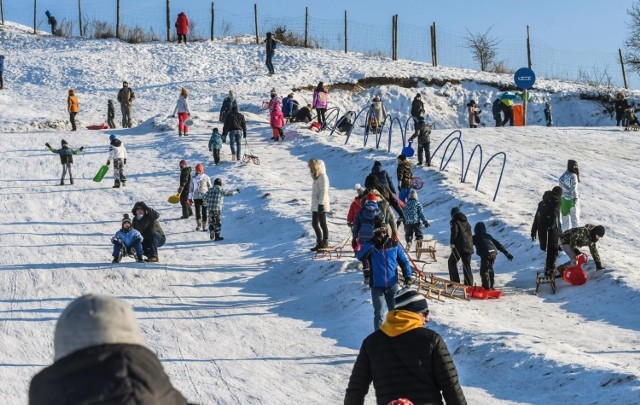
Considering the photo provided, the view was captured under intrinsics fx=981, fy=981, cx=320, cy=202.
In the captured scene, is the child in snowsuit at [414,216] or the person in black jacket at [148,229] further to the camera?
the child in snowsuit at [414,216]

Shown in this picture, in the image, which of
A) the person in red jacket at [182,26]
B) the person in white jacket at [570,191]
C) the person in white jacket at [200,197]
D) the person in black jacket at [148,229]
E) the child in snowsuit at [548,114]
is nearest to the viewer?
the person in black jacket at [148,229]

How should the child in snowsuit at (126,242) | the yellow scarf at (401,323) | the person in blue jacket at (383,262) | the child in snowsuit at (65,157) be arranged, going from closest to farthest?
1. the yellow scarf at (401,323)
2. the person in blue jacket at (383,262)
3. the child in snowsuit at (126,242)
4. the child in snowsuit at (65,157)

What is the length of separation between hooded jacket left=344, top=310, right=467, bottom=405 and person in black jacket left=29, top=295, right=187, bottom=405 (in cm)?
244

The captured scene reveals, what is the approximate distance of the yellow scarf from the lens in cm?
511

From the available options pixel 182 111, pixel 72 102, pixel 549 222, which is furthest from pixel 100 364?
pixel 72 102

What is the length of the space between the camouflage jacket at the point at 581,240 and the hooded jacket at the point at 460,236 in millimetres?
1705

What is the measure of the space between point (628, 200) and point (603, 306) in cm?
832

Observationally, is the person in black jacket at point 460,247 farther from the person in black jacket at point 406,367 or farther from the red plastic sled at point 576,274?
the person in black jacket at point 406,367

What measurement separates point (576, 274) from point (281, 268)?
4757mm

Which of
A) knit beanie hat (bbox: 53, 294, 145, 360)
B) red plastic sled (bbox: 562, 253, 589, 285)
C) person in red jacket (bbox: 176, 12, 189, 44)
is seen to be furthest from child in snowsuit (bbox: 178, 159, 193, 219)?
person in red jacket (bbox: 176, 12, 189, 44)

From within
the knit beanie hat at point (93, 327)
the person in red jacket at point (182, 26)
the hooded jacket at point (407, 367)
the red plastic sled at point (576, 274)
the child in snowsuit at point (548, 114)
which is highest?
the person in red jacket at point (182, 26)

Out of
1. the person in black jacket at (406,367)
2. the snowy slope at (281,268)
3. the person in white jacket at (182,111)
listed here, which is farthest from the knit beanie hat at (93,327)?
the person in white jacket at (182,111)

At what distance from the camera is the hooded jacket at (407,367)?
4.98 metres

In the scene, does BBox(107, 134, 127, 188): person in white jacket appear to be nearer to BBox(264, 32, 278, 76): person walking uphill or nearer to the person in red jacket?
BBox(264, 32, 278, 76): person walking uphill
